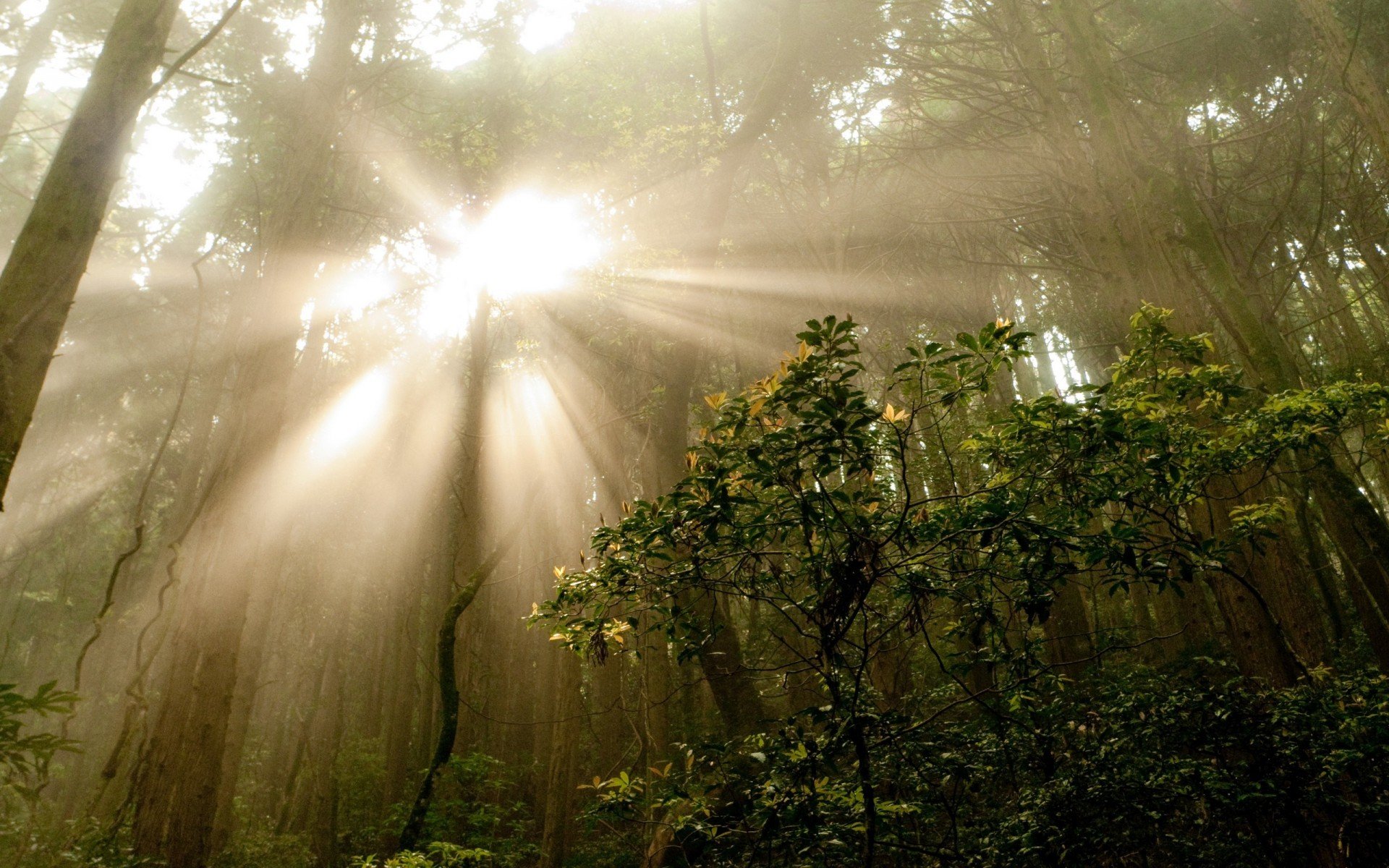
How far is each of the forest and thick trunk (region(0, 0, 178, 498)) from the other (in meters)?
0.02

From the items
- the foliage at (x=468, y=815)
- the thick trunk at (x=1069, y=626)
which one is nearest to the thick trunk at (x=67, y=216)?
the foliage at (x=468, y=815)

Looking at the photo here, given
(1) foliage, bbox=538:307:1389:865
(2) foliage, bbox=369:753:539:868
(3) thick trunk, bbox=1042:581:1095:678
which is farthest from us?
(3) thick trunk, bbox=1042:581:1095:678

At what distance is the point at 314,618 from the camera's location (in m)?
19.0

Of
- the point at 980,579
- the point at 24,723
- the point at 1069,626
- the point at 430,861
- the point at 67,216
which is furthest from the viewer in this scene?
the point at 1069,626

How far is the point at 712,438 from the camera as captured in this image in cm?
359

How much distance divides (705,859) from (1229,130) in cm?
1561

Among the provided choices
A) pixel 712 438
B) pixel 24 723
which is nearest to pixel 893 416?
pixel 712 438

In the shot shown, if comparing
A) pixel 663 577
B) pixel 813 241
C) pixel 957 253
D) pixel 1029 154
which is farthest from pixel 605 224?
pixel 663 577

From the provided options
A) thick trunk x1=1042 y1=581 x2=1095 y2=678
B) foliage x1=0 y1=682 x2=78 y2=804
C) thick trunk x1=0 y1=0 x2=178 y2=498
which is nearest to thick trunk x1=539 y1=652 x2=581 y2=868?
foliage x1=0 y1=682 x2=78 y2=804

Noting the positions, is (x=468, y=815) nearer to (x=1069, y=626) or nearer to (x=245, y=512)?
(x=245, y=512)

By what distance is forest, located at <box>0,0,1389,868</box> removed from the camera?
3.30 m

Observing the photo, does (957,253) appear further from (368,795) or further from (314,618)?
(314,618)

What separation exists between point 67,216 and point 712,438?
10.1 ft

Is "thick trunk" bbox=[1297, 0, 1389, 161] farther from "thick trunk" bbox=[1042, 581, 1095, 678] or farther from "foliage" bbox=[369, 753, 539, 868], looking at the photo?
"foliage" bbox=[369, 753, 539, 868]
